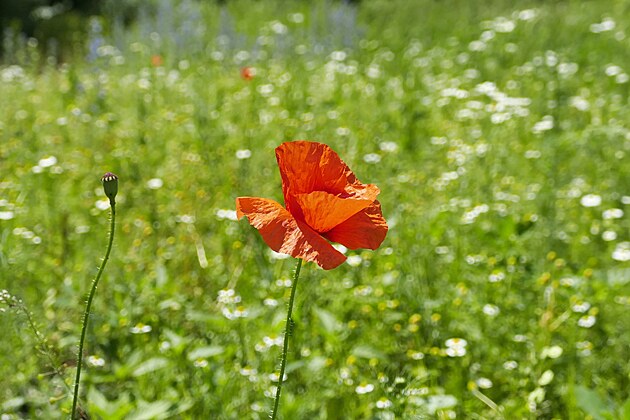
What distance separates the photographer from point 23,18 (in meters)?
8.50

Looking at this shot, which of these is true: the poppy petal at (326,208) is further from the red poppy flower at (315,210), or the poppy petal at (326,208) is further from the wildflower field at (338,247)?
the wildflower field at (338,247)

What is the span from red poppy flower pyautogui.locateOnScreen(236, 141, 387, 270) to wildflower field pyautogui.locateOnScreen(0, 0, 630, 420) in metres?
0.44

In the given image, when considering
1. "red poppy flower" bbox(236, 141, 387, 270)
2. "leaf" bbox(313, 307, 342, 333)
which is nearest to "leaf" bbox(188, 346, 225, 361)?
"leaf" bbox(313, 307, 342, 333)

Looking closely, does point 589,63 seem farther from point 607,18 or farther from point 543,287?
point 543,287

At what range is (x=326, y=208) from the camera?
116 centimetres

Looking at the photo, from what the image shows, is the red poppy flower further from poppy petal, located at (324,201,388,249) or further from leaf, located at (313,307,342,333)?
leaf, located at (313,307,342,333)

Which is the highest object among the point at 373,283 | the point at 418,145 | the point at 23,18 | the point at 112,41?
the point at 373,283

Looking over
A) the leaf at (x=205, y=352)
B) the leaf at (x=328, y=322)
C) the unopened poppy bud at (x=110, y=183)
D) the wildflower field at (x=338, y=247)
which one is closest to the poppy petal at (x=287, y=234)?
the unopened poppy bud at (x=110, y=183)

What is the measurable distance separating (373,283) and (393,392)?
0.98 m

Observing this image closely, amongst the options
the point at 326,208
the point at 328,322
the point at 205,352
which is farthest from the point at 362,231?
the point at 328,322

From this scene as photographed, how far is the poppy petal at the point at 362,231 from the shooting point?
3.88ft

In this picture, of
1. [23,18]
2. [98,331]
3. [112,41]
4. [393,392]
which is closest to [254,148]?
[98,331]

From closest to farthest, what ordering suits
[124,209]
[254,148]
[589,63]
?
[124,209], [254,148], [589,63]

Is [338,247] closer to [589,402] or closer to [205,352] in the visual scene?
[205,352]
